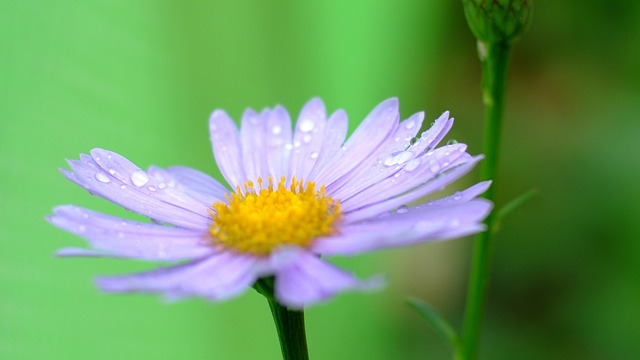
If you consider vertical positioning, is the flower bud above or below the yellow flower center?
above

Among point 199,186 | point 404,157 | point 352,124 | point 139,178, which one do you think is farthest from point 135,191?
point 352,124

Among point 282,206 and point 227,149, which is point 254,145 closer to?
point 227,149

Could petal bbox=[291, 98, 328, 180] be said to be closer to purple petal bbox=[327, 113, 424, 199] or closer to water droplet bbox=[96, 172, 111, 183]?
purple petal bbox=[327, 113, 424, 199]

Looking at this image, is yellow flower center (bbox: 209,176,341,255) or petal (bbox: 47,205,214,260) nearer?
petal (bbox: 47,205,214,260)

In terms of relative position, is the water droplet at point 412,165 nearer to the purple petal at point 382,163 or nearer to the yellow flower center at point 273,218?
the purple petal at point 382,163

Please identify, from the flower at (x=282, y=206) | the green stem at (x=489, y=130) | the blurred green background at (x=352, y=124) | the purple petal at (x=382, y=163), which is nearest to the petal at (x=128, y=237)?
the flower at (x=282, y=206)

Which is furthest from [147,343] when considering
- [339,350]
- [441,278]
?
[441,278]

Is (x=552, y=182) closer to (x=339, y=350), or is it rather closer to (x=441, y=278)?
(x=441, y=278)

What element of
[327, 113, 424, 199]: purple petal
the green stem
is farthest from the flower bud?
[327, 113, 424, 199]: purple petal
